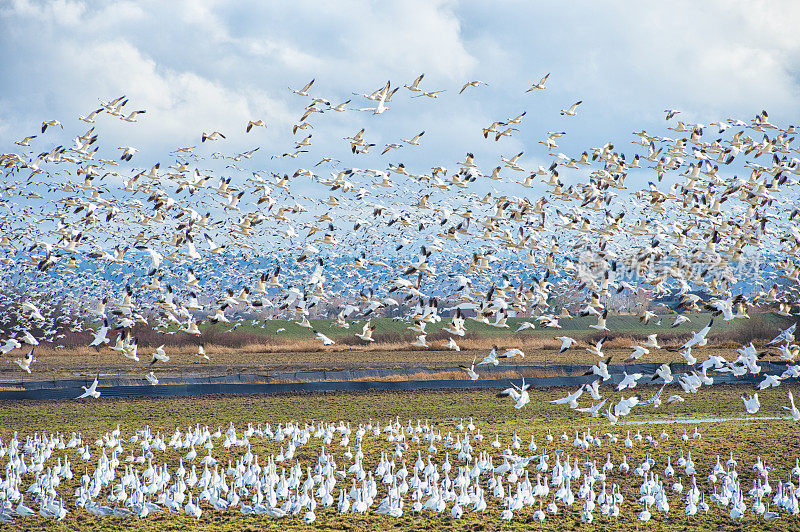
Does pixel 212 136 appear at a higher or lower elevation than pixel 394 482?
higher

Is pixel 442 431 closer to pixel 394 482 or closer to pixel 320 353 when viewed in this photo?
pixel 394 482

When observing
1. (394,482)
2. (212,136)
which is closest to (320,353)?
(212,136)

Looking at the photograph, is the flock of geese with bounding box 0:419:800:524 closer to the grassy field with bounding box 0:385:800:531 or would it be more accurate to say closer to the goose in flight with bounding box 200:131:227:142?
the grassy field with bounding box 0:385:800:531

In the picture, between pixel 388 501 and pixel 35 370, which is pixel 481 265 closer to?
pixel 388 501

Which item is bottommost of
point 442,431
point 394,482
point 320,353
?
point 394,482

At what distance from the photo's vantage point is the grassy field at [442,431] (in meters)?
13.6

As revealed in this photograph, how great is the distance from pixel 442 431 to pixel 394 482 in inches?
343

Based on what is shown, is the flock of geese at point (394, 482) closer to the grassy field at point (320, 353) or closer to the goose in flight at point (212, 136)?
the goose in flight at point (212, 136)

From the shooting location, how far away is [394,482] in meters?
14.3

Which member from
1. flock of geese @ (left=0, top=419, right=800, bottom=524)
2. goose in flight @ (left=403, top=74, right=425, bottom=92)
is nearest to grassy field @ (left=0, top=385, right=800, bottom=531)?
flock of geese @ (left=0, top=419, right=800, bottom=524)

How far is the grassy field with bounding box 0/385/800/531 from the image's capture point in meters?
13.6

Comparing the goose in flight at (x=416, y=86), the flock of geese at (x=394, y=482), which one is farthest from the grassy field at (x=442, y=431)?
the goose in flight at (x=416, y=86)

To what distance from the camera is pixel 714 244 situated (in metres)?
27.0

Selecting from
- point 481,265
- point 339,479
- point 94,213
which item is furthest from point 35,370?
point 339,479
